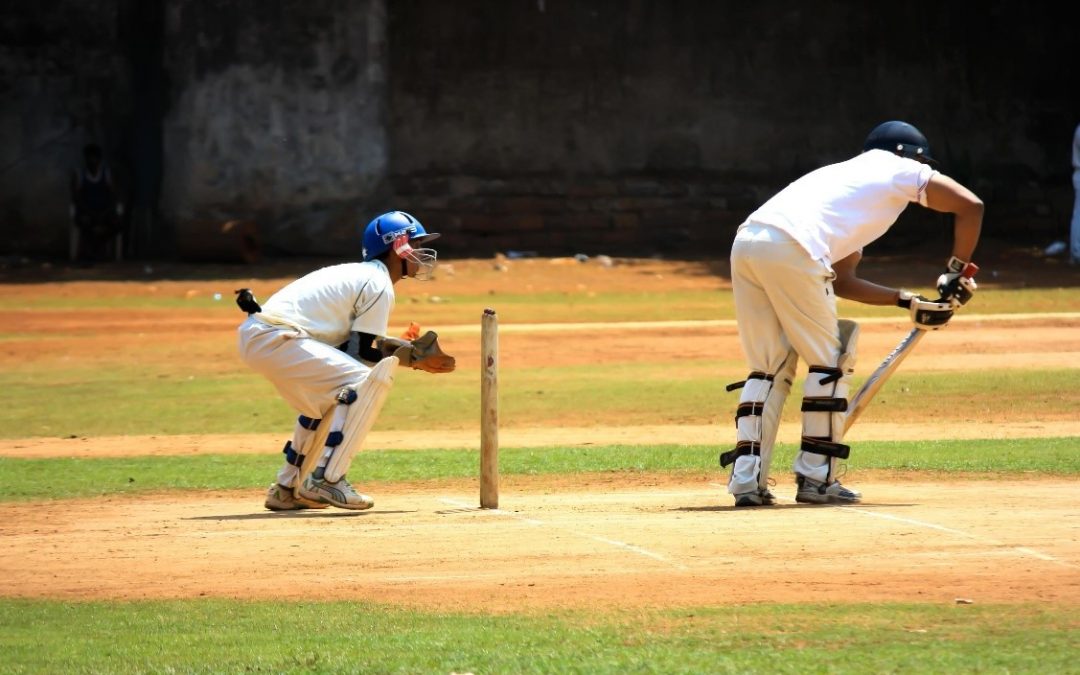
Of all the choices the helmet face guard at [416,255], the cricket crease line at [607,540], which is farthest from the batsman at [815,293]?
the helmet face guard at [416,255]

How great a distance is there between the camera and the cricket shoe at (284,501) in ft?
31.5

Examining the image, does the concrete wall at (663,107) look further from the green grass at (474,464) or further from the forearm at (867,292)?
the forearm at (867,292)

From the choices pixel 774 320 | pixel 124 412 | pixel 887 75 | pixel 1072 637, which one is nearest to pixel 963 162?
pixel 887 75

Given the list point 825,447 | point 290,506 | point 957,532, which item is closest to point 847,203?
point 825,447

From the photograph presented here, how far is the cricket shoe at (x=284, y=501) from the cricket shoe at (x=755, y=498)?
2312 millimetres

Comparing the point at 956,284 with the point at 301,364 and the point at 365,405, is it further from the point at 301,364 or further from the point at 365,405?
the point at 301,364

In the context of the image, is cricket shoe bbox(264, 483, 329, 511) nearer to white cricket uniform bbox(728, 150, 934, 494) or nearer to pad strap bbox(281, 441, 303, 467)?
pad strap bbox(281, 441, 303, 467)

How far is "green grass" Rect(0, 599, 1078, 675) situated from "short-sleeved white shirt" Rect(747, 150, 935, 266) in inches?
110

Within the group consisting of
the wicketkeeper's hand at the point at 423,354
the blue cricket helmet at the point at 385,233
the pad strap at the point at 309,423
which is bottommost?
the pad strap at the point at 309,423

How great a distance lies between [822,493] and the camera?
912cm

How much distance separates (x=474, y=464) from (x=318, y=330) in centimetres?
317

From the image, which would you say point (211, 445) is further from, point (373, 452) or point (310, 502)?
point (310, 502)

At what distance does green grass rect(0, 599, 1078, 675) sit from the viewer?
580 centimetres

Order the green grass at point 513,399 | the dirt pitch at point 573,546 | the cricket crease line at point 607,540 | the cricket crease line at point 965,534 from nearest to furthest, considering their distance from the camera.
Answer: the dirt pitch at point 573,546
the cricket crease line at point 965,534
the cricket crease line at point 607,540
the green grass at point 513,399
